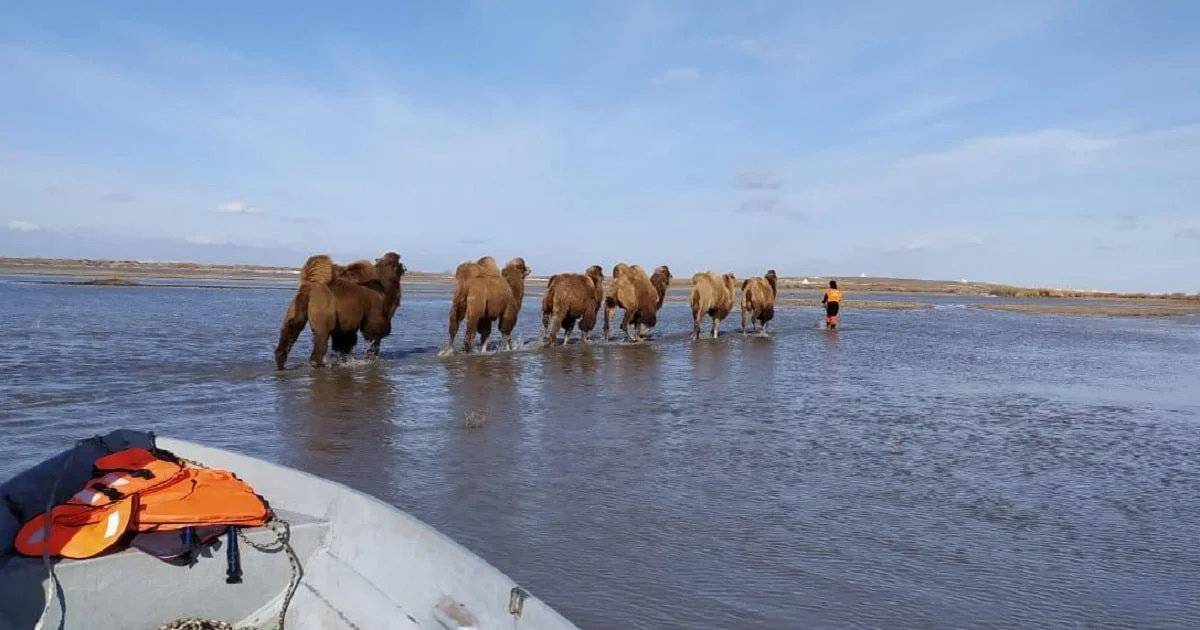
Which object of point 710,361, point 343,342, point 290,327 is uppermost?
point 290,327

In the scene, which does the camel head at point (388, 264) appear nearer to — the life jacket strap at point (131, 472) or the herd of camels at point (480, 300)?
the herd of camels at point (480, 300)

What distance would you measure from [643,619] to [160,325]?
19802 millimetres

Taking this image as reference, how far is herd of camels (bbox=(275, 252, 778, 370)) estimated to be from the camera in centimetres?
1269

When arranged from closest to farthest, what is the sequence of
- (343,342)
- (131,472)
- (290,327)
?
1. (131,472)
2. (290,327)
3. (343,342)

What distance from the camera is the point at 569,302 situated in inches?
719

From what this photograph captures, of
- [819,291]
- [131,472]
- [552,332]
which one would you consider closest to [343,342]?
[552,332]

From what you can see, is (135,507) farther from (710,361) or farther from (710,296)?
(710,296)

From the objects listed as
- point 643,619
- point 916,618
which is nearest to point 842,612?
point 916,618

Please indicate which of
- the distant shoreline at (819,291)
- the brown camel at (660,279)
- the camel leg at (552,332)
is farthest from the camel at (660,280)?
the distant shoreline at (819,291)

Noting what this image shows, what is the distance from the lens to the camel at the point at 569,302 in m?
18.2

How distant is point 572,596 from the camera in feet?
14.2

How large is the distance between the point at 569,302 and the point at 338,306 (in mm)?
6290

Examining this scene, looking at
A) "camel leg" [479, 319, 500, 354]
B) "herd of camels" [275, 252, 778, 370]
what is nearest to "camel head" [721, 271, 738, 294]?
"herd of camels" [275, 252, 778, 370]

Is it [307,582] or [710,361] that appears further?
[710,361]
